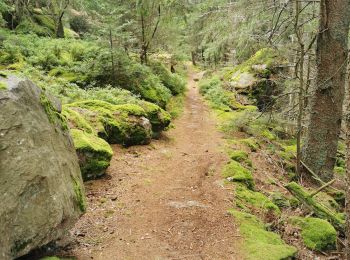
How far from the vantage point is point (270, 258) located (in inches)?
181

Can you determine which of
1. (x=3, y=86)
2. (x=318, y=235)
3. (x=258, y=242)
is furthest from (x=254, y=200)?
(x=3, y=86)

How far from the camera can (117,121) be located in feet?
32.0

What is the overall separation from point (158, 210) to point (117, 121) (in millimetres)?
4343

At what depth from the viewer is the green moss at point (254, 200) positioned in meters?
6.76

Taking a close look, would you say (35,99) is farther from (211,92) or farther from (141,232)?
(211,92)

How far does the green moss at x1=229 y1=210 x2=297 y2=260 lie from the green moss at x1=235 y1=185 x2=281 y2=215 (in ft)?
2.43

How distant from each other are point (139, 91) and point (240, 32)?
18.6 feet

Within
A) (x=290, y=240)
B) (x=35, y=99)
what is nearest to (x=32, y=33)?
(x=35, y=99)

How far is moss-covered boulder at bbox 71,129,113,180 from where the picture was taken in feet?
22.6

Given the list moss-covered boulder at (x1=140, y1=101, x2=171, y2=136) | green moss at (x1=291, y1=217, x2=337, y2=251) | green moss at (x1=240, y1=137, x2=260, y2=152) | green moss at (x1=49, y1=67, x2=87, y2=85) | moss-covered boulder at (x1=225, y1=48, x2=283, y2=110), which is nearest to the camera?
green moss at (x1=291, y1=217, x2=337, y2=251)

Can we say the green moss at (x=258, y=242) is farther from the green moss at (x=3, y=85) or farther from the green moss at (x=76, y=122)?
the green moss at (x=76, y=122)

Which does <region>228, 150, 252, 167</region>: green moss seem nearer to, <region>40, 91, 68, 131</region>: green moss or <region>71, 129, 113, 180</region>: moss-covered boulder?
<region>71, 129, 113, 180</region>: moss-covered boulder

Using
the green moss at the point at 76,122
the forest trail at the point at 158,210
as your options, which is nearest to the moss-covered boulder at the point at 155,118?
the forest trail at the point at 158,210

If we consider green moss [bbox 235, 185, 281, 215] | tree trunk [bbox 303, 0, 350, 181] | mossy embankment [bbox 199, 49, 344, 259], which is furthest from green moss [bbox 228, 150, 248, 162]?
green moss [bbox 235, 185, 281, 215]
